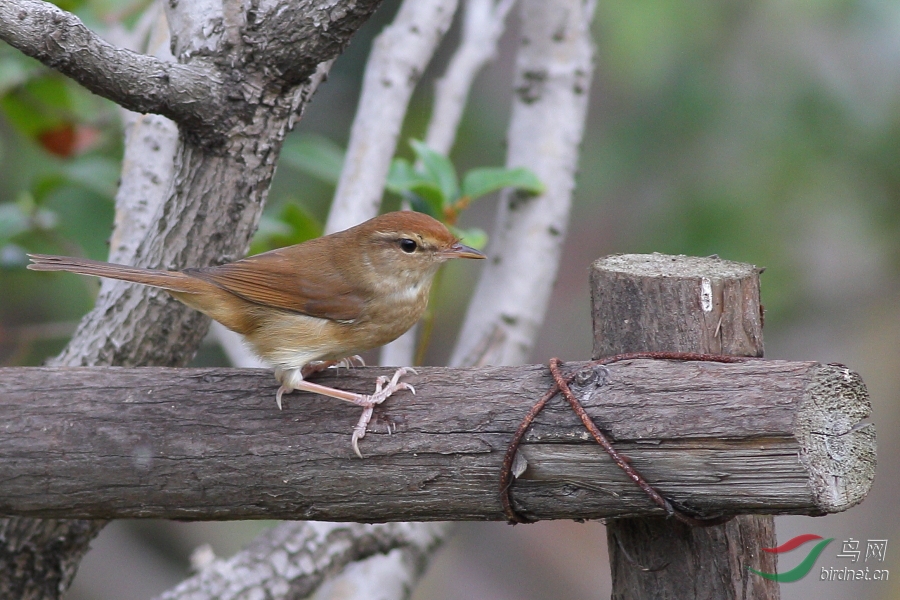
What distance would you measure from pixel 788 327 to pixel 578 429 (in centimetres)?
587

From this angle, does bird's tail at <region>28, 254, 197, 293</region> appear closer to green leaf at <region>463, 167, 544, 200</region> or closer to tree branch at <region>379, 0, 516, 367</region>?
green leaf at <region>463, 167, 544, 200</region>

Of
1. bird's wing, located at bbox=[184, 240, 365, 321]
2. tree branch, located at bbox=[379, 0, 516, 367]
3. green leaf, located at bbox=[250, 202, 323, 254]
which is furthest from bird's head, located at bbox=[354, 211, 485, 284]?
tree branch, located at bbox=[379, 0, 516, 367]

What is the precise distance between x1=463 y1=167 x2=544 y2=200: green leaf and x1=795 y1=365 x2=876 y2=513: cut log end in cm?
222

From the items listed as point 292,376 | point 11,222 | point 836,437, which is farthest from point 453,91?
point 836,437

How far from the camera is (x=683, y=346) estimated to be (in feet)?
8.93

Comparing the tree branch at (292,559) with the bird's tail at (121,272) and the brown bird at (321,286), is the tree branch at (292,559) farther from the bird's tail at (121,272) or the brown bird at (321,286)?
the bird's tail at (121,272)

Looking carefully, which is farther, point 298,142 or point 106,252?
point 298,142

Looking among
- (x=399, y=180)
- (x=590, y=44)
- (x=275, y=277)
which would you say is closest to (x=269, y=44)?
(x=275, y=277)

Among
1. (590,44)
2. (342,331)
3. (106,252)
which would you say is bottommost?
(342,331)

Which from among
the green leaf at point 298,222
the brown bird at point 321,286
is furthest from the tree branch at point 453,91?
the brown bird at point 321,286

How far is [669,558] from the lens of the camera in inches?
105

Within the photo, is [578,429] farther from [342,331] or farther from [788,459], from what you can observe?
[342,331]

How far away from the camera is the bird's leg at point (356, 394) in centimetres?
271

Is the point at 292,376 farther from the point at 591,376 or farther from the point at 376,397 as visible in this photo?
the point at 591,376
